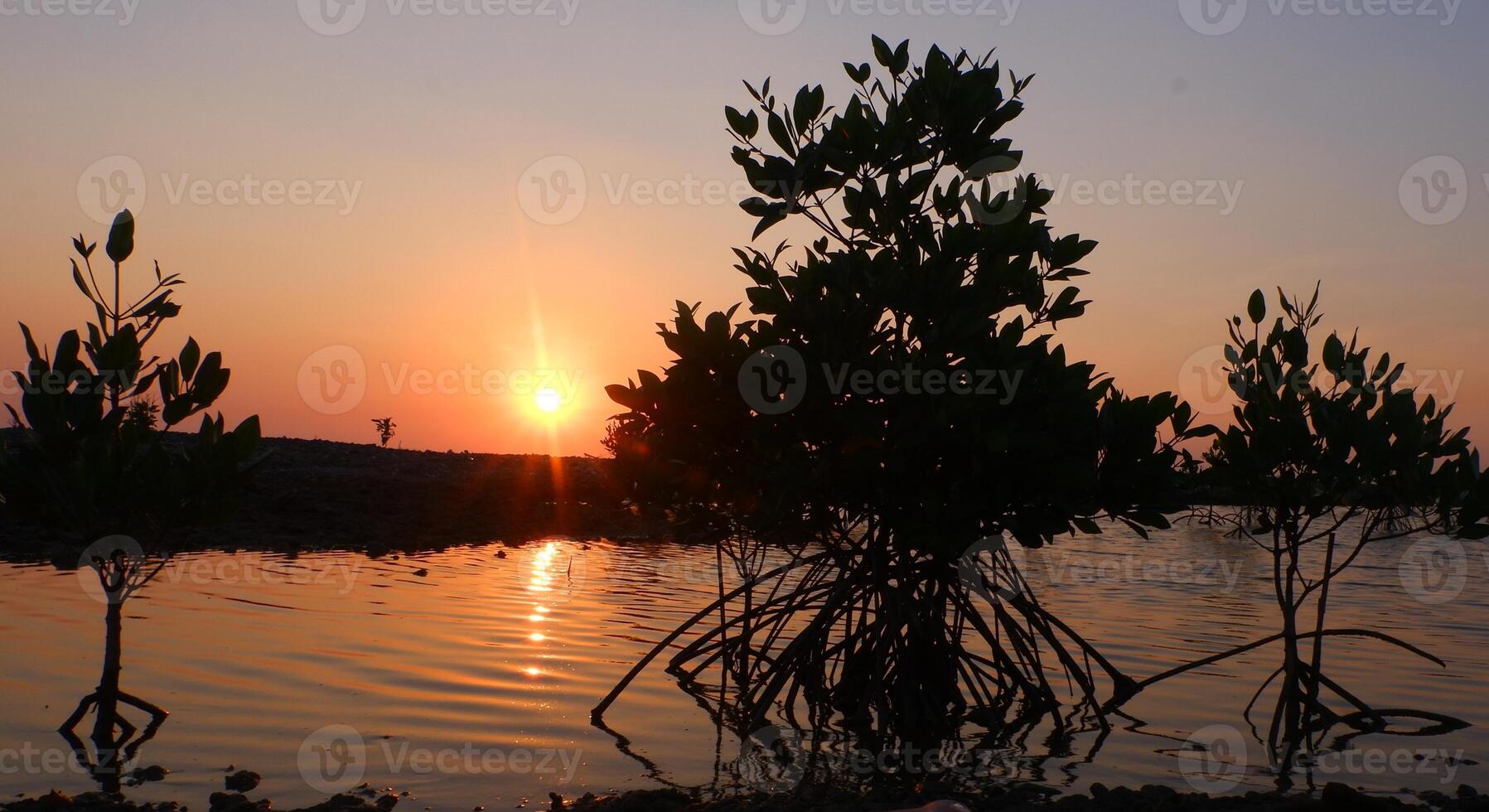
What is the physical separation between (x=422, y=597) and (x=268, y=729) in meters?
8.10

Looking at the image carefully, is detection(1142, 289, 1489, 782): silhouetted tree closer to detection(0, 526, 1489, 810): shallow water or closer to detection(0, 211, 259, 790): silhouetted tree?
detection(0, 526, 1489, 810): shallow water

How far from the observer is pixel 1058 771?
910 cm

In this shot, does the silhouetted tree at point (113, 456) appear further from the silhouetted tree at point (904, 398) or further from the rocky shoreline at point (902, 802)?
the silhouetted tree at point (904, 398)

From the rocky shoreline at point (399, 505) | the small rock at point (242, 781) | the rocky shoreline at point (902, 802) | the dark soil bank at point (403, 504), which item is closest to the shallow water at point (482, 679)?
the small rock at point (242, 781)

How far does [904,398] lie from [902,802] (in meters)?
3.14

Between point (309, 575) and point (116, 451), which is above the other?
point (116, 451)

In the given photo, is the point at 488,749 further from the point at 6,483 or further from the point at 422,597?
the point at 422,597

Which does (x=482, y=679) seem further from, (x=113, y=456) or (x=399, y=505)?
(x=399, y=505)

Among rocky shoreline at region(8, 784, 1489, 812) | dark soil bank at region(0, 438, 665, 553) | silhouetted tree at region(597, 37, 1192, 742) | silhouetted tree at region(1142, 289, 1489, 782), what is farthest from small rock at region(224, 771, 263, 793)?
dark soil bank at region(0, 438, 665, 553)

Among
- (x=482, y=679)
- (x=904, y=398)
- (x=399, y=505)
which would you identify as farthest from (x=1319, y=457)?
(x=399, y=505)

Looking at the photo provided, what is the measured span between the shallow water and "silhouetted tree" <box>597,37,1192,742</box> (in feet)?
5.72

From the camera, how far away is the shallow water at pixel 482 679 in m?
8.55

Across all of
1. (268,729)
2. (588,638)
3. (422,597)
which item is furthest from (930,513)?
(422,597)

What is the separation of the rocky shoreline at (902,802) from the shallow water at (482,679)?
33 centimetres
